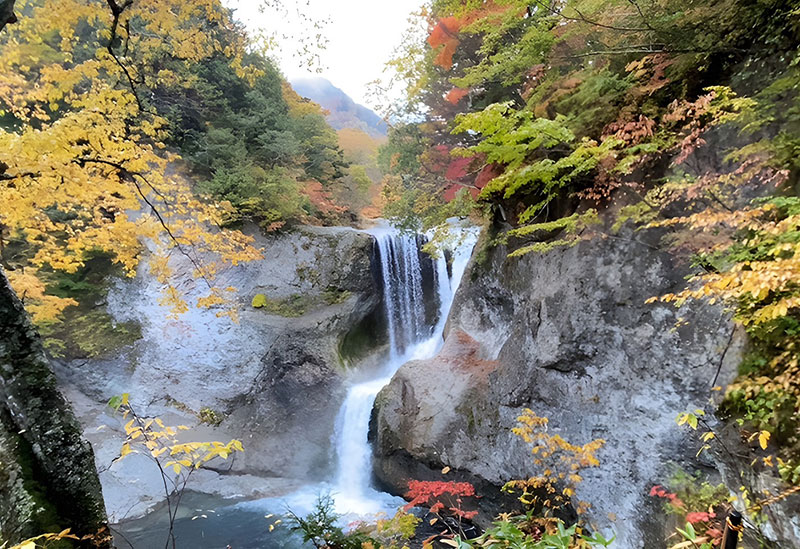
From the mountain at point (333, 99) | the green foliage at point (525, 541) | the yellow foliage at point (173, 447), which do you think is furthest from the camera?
the mountain at point (333, 99)

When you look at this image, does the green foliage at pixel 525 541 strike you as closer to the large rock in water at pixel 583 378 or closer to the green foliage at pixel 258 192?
the large rock in water at pixel 583 378

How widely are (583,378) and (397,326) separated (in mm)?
8178

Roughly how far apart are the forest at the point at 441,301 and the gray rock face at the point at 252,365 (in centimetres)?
7

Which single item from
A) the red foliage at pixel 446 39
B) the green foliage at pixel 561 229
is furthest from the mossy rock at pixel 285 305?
the red foliage at pixel 446 39

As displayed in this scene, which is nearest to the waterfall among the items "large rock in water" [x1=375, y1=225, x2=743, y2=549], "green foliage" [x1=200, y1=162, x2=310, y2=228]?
"large rock in water" [x1=375, y1=225, x2=743, y2=549]

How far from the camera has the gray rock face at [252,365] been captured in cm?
941

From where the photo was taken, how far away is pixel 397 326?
13148 mm

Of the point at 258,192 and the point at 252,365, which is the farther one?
the point at 258,192

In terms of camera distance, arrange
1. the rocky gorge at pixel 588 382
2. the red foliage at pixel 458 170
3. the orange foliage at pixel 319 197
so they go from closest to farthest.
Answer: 1. the rocky gorge at pixel 588 382
2. the red foliage at pixel 458 170
3. the orange foliage at pixel 319 197

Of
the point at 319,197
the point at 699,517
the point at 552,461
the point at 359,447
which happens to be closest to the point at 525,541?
the point at 699,517

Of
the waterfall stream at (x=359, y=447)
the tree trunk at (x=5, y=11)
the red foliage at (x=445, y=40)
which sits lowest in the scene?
the waterfall stream at (x=359, y=447)

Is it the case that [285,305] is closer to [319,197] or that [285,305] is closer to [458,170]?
[319,197]

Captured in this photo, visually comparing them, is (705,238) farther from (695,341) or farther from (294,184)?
(294,184)

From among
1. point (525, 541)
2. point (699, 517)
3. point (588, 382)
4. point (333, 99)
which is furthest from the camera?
point (333, 99)
